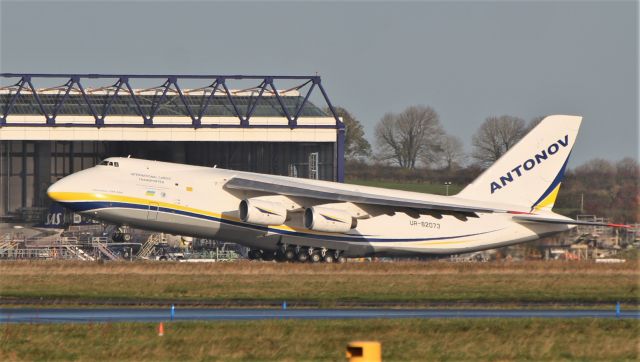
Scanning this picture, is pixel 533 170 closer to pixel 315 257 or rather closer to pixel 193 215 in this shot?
pixel 315 257

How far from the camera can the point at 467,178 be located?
5859cm

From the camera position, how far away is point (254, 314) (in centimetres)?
2594

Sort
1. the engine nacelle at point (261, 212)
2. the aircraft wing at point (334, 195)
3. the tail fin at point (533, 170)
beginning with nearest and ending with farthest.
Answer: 1. the engine nacelle at point (261, 212)
2. the aircraft wing at point (334, 195)
3. the tail fin at point (533, 170)

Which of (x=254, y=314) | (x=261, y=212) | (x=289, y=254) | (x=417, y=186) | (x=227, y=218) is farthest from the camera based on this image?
(x=417, y=186)

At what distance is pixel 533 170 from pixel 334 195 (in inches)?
331

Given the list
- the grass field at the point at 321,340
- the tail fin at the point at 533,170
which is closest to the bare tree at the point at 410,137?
the tail fin at the point at 533,170

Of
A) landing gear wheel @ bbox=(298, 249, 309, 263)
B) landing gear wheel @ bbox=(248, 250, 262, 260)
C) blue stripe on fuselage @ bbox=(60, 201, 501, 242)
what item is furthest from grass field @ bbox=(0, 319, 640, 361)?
landing gear wheel @ bbox=(248, 250, 262, 260)

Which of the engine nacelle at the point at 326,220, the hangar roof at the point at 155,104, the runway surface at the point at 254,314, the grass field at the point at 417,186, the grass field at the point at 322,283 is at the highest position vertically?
the hangar roof at the point at 155,104

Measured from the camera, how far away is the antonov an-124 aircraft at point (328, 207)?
134ft

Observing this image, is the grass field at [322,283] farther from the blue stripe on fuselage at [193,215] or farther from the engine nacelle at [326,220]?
the blue stripe on fuselage at [193,215]

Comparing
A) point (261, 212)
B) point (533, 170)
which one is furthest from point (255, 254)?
point (533, 170)

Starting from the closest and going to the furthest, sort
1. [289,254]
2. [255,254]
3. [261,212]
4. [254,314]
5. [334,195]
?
1. [254,314]
2. [261,212]
3. [334,195]
4. [289,254]
5. [255,254]

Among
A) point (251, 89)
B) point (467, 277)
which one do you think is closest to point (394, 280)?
point (467, 277)

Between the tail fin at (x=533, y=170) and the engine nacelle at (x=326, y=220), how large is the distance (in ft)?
18.8
